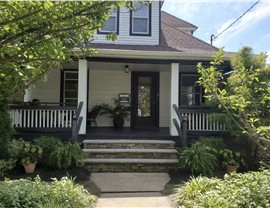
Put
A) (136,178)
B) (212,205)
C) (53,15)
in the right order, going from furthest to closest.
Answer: (136,178) < (212,205) < (53,15)

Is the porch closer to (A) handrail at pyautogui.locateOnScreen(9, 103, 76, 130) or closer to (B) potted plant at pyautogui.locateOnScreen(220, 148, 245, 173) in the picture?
(A) handrail at pyautogui.locateOnScreen(9, 103, 76, 130)

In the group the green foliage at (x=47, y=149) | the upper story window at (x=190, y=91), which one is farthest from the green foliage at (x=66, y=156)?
the upper story window at (x=190, y=91)

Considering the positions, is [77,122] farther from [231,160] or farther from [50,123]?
[231,160]

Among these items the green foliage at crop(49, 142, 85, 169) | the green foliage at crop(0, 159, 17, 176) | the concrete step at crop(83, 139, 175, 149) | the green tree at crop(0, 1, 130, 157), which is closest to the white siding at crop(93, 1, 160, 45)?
the concrete step at crop(83, 139, 175, 149)

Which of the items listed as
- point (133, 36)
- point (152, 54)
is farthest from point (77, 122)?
point (133, 36)

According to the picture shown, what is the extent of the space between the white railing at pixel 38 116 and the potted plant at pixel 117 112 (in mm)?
2668

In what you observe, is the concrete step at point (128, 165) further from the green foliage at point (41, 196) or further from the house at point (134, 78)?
the house at point (134, 78)

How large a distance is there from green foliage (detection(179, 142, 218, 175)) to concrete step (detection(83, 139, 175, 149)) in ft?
3.32

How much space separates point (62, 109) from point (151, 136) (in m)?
2.77

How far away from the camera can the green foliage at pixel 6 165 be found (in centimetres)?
577

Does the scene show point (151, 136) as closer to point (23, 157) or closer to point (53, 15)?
point (23, 157)

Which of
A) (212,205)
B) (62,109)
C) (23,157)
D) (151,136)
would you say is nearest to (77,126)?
(62,109)

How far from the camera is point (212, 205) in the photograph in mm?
3785

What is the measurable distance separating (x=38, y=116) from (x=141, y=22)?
528 cm
